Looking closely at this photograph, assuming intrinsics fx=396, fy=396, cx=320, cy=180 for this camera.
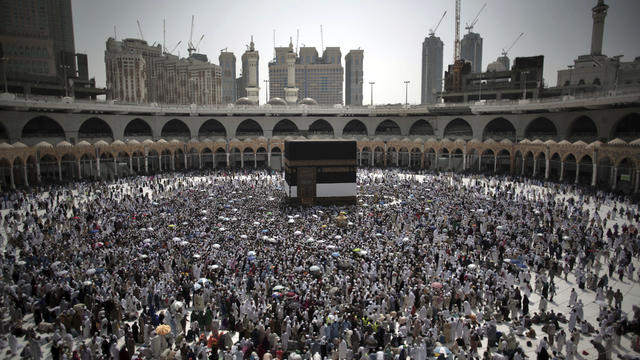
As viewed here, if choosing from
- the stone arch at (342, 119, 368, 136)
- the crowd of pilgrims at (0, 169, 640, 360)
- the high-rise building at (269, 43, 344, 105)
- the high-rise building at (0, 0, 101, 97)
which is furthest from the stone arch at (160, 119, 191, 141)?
the high-rise building at (269, 43, 344, 105)

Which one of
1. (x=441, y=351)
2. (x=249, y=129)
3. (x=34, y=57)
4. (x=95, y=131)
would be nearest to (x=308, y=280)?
(x=441, y=351)

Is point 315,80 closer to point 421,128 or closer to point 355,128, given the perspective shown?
point 355,128

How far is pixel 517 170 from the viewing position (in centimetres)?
4059

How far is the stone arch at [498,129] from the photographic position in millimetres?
44406

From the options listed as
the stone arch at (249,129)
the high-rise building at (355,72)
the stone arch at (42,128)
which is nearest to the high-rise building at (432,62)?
the high-rise building at (355,72)

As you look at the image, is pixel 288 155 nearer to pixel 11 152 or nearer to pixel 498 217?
pixel 498 217

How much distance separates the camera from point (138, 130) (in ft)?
152

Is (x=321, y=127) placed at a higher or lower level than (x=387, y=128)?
higher

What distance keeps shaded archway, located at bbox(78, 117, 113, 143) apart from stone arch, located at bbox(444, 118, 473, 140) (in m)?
38.9

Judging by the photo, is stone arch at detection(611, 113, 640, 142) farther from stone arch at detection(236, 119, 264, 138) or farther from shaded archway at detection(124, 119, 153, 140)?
shaded archway at detection(124, 119, 153, 140)

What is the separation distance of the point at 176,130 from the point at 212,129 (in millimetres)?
4332

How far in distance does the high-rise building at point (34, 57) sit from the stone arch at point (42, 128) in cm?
1096

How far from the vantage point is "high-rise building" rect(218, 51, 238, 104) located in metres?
147

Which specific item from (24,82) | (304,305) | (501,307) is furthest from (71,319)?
(24,82)
